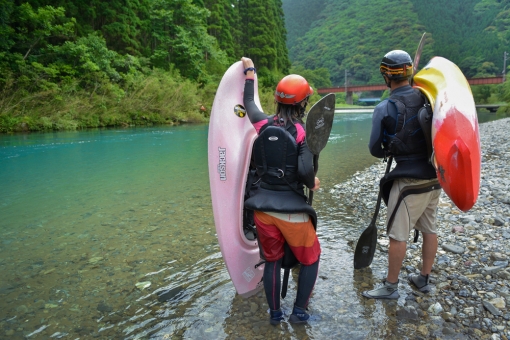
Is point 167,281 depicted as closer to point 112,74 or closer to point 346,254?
point 346,254

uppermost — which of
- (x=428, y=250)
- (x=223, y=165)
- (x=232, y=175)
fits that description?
(x=223, y=165)

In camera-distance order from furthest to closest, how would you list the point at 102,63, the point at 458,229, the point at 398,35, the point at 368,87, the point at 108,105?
the point at 398,35
the point at 368,87
the point at 102,63
the point at 108,105
the point at 458,229

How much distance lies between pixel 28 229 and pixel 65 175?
4.39 metres

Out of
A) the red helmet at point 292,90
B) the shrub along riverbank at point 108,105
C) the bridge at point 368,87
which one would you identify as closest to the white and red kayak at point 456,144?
the red helmet at point 292,90

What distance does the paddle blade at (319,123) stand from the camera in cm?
249

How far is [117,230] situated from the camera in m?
5.49

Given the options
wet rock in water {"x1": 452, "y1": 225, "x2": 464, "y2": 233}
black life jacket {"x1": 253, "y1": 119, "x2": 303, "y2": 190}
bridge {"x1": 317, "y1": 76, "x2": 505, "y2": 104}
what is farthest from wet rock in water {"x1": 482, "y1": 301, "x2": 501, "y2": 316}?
bridge {"x1": 317, "y1": 76, "x2": 505, "y2": 104}

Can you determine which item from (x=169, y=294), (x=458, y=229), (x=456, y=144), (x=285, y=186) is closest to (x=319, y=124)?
(x=285, y=186)

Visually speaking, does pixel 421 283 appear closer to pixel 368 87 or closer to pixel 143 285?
pixel 143 285

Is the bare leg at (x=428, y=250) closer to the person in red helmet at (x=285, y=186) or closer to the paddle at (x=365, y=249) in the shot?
the paddle at (x=365, y=249)

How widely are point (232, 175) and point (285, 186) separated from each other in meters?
0.87

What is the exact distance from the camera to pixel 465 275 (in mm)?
3508

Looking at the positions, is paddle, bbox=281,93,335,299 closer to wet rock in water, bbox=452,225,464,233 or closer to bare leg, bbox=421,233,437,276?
bare leg, bbox=421,233,437,276

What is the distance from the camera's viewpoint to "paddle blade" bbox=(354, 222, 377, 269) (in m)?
3.72
